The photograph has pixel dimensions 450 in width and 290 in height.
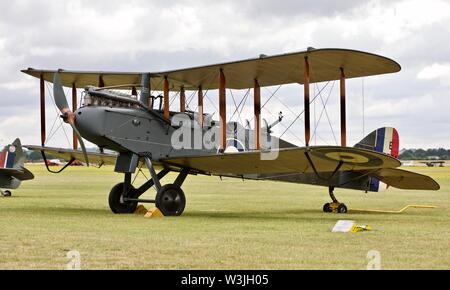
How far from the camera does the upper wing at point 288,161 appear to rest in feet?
42.4

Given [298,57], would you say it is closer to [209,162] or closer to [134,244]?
[209,162]

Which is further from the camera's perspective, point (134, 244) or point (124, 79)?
point (124, 79)

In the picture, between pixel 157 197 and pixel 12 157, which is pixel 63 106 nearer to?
pixel 157 197

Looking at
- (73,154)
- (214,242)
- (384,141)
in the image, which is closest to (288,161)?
(384,141)

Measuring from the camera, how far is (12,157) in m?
23.7

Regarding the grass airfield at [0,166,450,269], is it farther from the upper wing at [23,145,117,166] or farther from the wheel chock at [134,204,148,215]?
the upper wing at [23,145,117,166]

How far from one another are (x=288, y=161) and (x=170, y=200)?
2572 millimetres

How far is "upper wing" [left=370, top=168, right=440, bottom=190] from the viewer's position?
1644cm

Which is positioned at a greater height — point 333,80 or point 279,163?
point 333,80

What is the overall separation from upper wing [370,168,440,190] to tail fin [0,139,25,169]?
1253cm

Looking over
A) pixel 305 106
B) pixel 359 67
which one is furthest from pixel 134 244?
pixel 359 67
